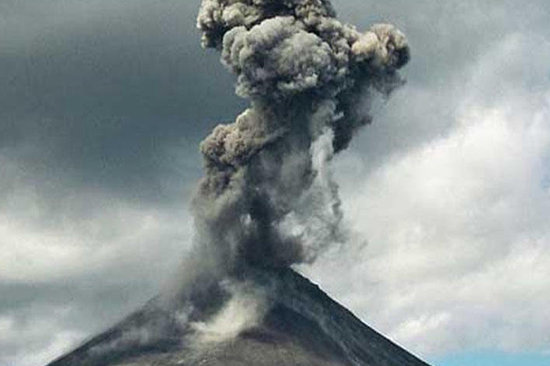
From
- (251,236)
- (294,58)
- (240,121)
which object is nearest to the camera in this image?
(294,58)

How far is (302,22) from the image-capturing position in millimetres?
Result: 174625

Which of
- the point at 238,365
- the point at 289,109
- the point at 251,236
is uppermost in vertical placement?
the point at 289,109

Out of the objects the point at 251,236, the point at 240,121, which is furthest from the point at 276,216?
the point at 240,121

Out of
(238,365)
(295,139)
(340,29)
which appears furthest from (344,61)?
(238,365)

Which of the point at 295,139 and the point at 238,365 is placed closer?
the point at 295,139

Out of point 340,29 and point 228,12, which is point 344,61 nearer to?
point 340,29

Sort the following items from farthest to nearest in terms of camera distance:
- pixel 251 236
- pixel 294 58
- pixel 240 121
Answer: pixel 251 236 < pixel 240 121 < pixel 294 58

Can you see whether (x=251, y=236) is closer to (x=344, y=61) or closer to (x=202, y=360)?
(x=202, y=360)

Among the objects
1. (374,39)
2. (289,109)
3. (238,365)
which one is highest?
(374,39)

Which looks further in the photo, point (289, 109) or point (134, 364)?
point (134, 364)

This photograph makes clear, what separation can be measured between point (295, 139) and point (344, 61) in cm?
1776

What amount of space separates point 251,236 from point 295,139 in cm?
2360

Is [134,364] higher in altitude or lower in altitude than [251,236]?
lower

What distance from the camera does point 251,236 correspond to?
631ft
